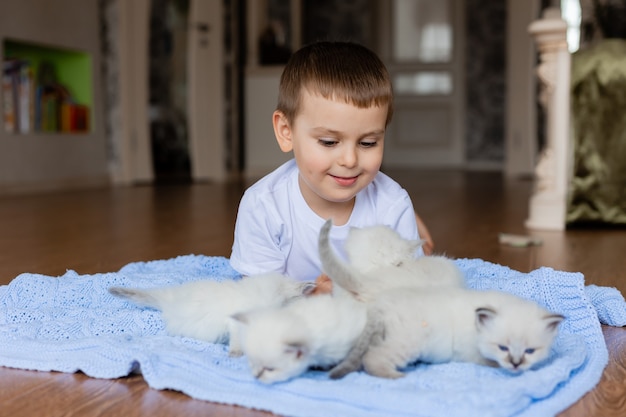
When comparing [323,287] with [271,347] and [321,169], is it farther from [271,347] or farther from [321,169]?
[271,347]

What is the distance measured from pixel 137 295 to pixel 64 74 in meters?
4.56

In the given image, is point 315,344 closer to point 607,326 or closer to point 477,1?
point 607,326

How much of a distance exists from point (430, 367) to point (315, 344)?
20 cm

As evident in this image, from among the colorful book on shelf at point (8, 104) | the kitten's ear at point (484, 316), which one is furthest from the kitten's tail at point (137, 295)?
the colorful book on shelf at point (8, 104)

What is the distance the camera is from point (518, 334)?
1.00 m

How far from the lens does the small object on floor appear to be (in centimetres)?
253

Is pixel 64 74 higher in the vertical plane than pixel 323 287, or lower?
higher

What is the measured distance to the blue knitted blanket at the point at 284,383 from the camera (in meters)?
0.93

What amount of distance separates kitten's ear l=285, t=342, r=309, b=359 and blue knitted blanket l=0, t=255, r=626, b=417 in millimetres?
46

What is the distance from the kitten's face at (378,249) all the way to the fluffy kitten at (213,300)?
0.14 m

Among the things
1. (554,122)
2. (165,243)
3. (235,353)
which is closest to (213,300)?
(235,353)

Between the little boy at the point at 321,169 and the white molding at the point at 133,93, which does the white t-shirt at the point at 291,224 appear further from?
the white molding at the point at 133,93

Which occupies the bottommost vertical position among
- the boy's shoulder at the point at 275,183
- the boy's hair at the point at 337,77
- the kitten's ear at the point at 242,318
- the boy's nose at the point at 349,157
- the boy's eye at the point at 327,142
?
the kitten's ear at the point at 242,318

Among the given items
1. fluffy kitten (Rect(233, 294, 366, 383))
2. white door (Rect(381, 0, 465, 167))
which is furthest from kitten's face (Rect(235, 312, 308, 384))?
white door (Rect(381, 0, 465, 167))
